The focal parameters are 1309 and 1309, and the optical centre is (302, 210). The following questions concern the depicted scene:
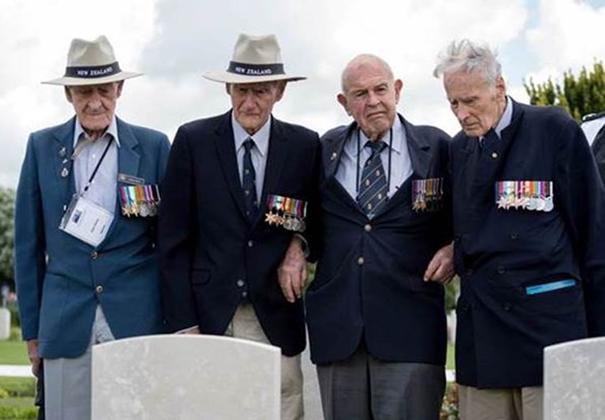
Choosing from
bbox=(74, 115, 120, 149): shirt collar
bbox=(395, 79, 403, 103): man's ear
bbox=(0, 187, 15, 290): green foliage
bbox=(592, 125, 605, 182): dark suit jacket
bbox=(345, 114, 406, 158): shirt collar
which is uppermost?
bbox=(395, 79, 403, 103): man's ear

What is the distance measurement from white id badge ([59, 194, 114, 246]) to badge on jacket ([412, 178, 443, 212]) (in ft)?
4.48

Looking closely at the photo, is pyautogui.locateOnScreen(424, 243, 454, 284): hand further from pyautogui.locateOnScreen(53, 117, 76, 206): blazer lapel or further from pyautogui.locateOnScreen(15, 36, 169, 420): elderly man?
pyautogui.locateOnScreen(53, 117, 76, 206): blazer lapel

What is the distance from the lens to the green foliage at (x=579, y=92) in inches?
893

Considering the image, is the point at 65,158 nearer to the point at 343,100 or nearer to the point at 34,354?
the point at 34,354

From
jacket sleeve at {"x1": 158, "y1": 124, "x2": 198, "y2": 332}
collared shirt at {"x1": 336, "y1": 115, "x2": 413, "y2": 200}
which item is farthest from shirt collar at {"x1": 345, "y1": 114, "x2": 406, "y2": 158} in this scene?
jacket sleeve at {"x1": 158, "y1": 124, "x2": 198, "y2": 332}

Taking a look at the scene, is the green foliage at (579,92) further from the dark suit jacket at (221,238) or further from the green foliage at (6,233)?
the green foliage at (6,233)

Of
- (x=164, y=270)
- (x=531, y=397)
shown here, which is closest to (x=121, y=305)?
(x=164, y=270)

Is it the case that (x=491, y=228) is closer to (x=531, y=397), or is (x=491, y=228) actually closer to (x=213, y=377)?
(x=531, y=397)

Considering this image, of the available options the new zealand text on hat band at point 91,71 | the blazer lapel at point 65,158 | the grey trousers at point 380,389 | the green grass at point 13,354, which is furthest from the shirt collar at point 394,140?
the green grass at point 13,354

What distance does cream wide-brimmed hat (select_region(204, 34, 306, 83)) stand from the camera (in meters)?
5.79

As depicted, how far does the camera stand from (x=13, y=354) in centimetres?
2314

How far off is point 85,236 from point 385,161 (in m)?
1.38

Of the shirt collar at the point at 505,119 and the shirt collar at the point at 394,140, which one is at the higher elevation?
the shirt collar at the point at 505,119

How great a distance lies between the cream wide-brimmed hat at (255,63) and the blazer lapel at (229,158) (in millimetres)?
240
